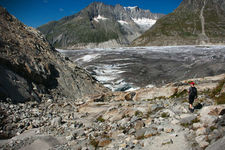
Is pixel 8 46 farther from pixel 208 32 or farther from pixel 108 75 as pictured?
pixel 208 32

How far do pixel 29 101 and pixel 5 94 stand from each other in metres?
2.01

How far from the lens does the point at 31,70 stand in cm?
1781

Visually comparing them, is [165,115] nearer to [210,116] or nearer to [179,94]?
[210,116]

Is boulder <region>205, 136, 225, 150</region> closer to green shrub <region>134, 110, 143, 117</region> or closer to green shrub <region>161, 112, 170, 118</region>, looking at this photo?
green shrub <region>161, 112, 170, 118</region>

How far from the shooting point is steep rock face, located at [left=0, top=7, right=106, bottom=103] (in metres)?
14.9

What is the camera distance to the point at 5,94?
1288cm

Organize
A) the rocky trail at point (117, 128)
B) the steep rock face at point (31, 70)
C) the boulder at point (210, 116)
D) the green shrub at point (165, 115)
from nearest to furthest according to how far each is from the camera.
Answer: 1. the rocky trail at point (117, 128)
2. the boulder at point (210, 116)
3. the green shrub at point (165, 115)
4. the steep rock face at point (31, 70)

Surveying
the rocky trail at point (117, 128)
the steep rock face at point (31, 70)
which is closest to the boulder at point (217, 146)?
the rocky trail at point (117, 128)

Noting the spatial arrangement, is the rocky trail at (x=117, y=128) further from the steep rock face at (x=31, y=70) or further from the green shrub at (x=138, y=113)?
the steep rock face at (x=31, y=70)

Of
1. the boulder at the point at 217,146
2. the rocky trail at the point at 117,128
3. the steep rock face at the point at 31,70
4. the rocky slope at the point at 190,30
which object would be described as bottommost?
the rocky trail at the point at 117,128

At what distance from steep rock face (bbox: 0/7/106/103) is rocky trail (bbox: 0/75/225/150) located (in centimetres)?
249

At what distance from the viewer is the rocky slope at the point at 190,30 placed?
153438mm

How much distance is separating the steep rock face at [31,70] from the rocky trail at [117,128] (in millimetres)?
2488

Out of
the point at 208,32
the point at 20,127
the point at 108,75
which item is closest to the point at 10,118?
the point at 20,127
